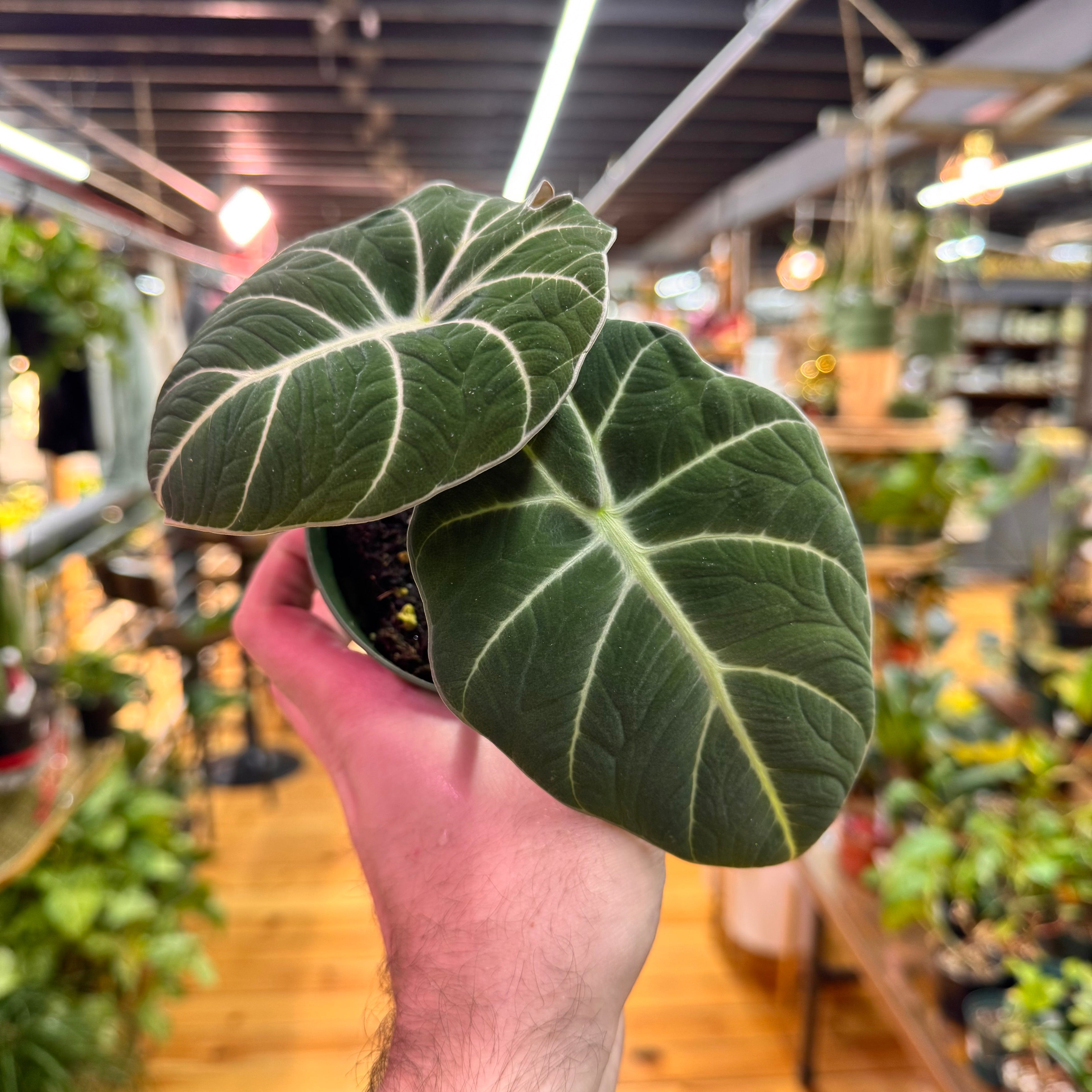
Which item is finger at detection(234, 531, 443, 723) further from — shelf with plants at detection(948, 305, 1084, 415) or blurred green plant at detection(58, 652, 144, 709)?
shelf with plants at detection(948, 305, 1084, 415)

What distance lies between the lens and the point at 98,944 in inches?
76.3

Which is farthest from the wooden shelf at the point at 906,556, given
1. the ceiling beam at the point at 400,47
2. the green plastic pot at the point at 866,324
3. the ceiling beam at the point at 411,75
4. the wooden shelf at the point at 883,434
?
the ceiling beam at the point at 411,75

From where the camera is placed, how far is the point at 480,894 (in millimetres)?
536

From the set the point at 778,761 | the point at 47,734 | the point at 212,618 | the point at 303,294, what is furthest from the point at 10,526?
the point at 778,761

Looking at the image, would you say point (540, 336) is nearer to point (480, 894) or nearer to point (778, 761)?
point (778, 761)

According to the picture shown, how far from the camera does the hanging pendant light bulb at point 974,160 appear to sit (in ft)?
8.70

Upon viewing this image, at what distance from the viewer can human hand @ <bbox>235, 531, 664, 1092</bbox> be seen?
518mm

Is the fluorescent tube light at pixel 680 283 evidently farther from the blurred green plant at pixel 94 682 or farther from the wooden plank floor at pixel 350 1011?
the blurred green plant at pixel 94 682

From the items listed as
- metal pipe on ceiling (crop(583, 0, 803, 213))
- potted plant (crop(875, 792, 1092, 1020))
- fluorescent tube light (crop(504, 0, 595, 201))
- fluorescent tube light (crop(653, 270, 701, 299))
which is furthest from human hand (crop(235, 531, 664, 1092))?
fluorescent tube light (crop(653, 270, 701, 299))

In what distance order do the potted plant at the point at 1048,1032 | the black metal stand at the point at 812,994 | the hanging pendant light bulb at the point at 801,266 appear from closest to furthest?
the potted plant at the point at 1048,1032 → the black metal stand at the point at 812,994 → the hanging pendant light bulb at the point at 801,266

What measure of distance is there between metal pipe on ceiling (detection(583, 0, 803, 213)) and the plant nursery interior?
4cm

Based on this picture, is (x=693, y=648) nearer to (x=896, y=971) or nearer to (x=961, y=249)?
(x=896, y=971)

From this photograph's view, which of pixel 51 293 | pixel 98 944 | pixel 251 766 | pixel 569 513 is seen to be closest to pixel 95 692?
pixel 98 944

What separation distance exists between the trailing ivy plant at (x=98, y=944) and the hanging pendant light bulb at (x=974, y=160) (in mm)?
3173
